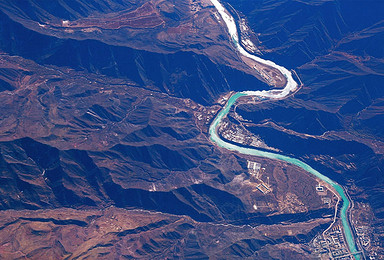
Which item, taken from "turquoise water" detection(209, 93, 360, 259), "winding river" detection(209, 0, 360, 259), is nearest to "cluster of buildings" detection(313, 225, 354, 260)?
"winding river" detection(209, 0, 360, 259)

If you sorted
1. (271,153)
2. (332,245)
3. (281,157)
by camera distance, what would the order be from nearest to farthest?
(332,245) < (281,157) < (271,153)

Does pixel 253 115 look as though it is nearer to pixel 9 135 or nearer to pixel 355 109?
pixel 355 109

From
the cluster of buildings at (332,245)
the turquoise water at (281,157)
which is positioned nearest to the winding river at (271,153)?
the turquoise water at (281,157)

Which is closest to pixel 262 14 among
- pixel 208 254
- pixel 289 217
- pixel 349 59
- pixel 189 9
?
pixel 189 9

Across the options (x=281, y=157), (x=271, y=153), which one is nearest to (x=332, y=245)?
(x=281, y=157)

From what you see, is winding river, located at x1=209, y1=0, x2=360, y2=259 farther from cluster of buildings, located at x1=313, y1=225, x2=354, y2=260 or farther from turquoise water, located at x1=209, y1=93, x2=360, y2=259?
cluster of buildings, located at x1=313, y1=225, x2=354, y2=260

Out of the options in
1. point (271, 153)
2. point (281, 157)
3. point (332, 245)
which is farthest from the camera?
point (271, 153)

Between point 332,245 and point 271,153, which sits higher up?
point 271,153

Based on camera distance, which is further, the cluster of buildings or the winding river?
the winding river

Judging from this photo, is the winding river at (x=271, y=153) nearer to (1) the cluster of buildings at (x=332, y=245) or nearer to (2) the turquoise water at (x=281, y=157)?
(2) the turquoise water at (x=281, y=157)

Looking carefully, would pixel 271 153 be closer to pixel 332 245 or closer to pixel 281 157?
pixel 281 157

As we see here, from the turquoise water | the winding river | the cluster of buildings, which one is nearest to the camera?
the cluster of buildings

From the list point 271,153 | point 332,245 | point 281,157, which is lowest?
point 332,245
